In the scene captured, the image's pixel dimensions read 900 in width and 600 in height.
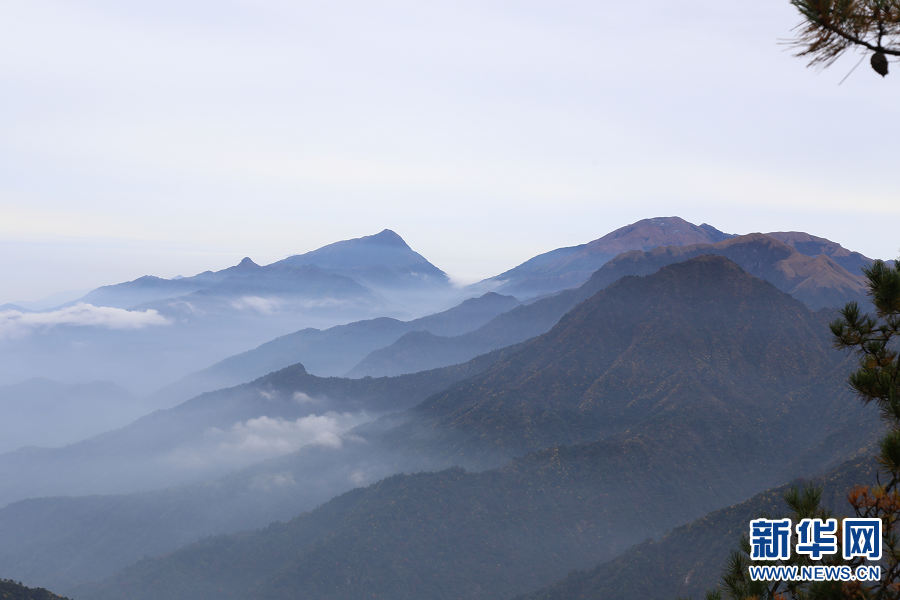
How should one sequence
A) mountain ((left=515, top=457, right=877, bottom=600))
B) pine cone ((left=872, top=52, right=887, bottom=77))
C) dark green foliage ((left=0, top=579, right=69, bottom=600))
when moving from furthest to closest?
1. mountain ((left=515, top=457, right=877, bottom=600))
2. dark green foliage ((left=0, top=579, right=69, bottom=600))
3. pine cone ((left=872, top=52, right=887, bottom=77))

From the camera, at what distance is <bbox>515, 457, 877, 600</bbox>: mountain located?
344ft

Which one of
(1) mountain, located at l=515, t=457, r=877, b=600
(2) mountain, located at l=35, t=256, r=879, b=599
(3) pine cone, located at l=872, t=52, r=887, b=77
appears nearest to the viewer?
(3) pine cone, located at l=872, t=52, r=887, b=77

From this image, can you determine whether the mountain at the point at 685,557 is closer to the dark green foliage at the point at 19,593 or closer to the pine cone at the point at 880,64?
the dark green foliage at the point at 19,593

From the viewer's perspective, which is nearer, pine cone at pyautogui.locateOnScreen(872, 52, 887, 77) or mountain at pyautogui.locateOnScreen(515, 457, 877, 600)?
pine cone at pyautogui.locateOnScreen(872, 52, 887, 77)

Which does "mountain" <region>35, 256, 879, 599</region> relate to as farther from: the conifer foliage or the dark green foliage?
the conifer foliage

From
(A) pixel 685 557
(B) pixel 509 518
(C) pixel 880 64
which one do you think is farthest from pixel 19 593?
(C) pixel 880 64

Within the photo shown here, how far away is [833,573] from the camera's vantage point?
1283cm

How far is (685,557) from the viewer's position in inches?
4464

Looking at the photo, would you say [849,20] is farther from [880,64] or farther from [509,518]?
[509,518]

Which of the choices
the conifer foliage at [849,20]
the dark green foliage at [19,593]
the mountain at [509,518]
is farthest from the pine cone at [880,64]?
the mountain at [509,518]

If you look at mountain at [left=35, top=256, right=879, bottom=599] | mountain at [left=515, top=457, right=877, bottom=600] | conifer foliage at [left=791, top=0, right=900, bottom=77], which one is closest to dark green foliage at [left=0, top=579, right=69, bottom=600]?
mountain at [left=35, top=256, right=879, bottom=599]

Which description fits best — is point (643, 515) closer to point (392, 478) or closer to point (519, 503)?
point (519, 503)

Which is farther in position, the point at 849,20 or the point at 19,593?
the point at 19,593

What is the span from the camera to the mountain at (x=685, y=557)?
105 meters
